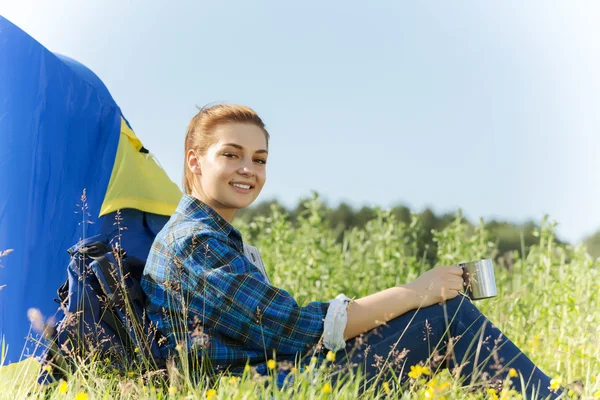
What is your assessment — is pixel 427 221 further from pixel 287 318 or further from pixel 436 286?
pixel 287 318

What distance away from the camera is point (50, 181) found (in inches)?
112

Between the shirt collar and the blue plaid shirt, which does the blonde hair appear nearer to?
the shirt collar

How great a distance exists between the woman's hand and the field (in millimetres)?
248

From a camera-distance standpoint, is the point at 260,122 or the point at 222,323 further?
the point at 260,122

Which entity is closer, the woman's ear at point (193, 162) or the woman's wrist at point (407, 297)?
the woman's wrist at point (407, 297)

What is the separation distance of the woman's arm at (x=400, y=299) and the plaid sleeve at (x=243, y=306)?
102mm

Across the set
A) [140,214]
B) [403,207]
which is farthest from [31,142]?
[403,207]

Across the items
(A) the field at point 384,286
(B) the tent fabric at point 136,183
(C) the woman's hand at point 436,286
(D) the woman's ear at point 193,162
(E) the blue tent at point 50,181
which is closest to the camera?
(A) the field at point 384,286

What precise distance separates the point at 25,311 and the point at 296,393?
1342 mm

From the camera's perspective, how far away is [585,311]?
3.61 m

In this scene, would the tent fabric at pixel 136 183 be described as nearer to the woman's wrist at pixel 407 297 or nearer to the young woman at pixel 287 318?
the young woman at pixel 287 318

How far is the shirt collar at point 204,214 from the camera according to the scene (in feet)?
7.52

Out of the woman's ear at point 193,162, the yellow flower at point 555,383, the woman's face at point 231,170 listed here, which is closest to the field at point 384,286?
the yellow flower at point 555,383

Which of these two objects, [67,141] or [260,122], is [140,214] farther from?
[260,122]
